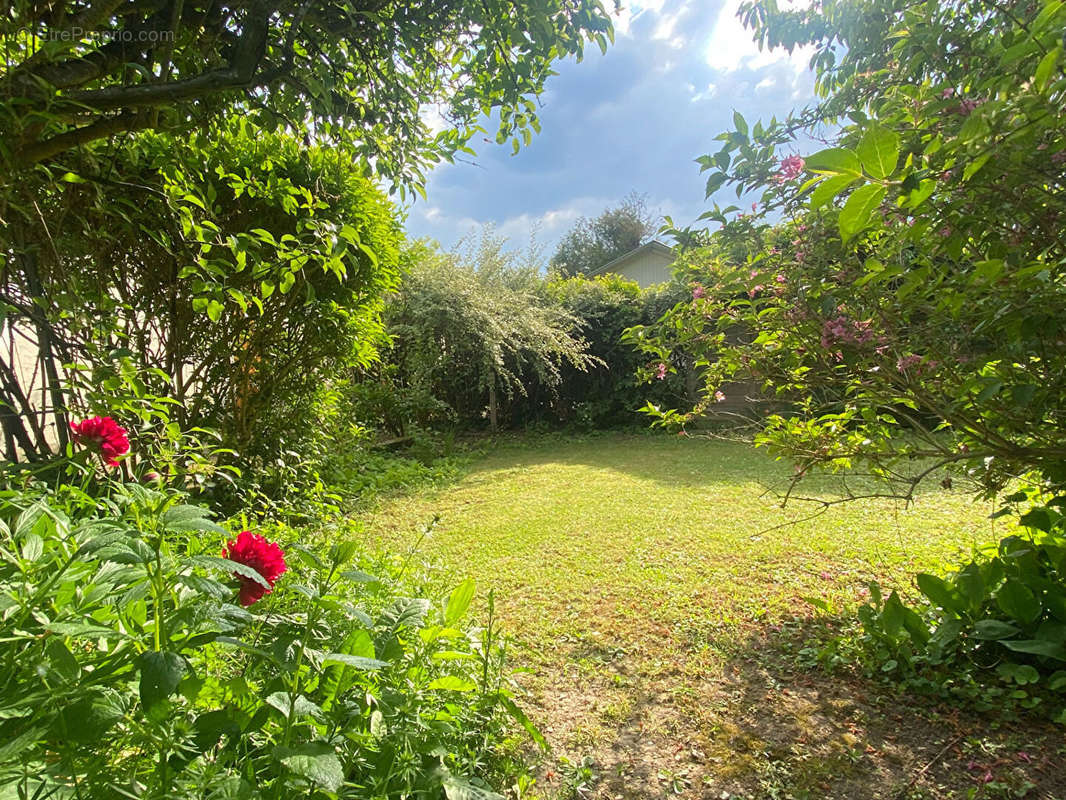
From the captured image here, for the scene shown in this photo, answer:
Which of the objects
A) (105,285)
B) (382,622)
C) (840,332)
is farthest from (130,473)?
(840,332)

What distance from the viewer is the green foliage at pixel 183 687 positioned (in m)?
0.73

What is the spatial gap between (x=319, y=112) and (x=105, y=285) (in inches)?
74.5

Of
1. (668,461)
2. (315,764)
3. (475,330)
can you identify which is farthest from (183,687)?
(475,330)

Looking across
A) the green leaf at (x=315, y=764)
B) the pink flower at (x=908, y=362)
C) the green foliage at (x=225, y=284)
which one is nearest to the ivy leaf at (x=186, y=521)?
the green leaf at (x=315, y=764)

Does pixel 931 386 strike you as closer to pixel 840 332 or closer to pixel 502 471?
pixel 840 332

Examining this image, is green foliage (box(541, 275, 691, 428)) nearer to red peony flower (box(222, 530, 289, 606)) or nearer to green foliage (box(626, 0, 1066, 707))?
green foliage (box(626, 0, 1066, 707))

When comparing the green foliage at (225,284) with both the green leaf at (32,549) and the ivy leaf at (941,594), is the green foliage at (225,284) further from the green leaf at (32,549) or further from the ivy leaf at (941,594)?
the ivy leaf at (941,594)

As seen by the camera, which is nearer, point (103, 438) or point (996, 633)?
point (103, 438)

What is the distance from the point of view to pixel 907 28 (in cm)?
153

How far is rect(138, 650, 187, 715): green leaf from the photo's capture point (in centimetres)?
65

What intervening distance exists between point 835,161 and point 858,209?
0.25 feet

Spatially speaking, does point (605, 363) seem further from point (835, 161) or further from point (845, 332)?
point (835, 161)

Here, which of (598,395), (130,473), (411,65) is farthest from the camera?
(598,395)

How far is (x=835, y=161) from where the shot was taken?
660mm
